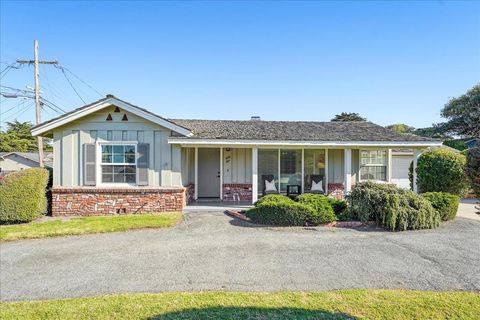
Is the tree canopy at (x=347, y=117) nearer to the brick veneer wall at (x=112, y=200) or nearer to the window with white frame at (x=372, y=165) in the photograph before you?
the window with white frame at (x=372, y=165)

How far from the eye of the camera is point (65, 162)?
1072 cm

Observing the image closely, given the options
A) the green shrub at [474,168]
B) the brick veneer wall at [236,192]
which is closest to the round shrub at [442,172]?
the brick veneer wall at [236,192]

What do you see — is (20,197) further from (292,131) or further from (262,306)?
(292,131)

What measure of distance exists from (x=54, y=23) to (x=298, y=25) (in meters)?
12.2

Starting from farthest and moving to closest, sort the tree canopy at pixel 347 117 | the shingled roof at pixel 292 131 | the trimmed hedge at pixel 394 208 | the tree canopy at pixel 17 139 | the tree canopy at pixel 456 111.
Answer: the tree canopy at pixel 347 117, the tree canopy at pixel 17 139, the tree canopy at pixel 456 111, the shingled roof at pixel 292 131, the trimmed hedge at pixel 394 208

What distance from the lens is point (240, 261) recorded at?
587 cm

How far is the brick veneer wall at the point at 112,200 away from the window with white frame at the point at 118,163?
49 centimetres

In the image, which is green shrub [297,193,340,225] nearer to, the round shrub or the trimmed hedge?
the trimmed hedge

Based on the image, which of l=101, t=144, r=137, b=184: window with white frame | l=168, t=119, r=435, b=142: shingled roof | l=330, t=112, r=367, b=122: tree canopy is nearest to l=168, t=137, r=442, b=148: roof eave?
l=168, t=119, r=435, b=142: shingled roof

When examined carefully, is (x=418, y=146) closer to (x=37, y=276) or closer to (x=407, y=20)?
(x=407, y=20)

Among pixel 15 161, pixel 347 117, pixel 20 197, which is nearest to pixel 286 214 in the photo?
pixel 20 197

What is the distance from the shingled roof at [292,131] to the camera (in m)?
11.6

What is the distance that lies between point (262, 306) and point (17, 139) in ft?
174

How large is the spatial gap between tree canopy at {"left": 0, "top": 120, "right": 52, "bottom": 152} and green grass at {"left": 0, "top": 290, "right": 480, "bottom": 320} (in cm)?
4897
